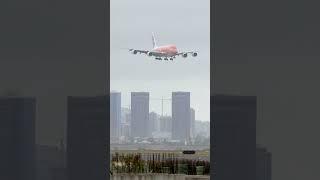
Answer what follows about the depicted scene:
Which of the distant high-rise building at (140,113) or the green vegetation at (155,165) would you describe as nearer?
the distant high-rise building at (140,113)

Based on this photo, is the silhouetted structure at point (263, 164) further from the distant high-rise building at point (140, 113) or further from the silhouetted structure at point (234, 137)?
the distant high-rise building at point (140, 113)

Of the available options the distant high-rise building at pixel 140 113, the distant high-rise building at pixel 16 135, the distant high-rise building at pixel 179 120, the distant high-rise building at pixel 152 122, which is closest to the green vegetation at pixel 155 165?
the distant high-rise building at pixel 179 120

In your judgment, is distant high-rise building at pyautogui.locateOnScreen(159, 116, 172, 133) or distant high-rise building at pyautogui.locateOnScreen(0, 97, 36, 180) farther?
distant high-rise building at pyautogui.locateOnScreen(159, 116, 172, 133)

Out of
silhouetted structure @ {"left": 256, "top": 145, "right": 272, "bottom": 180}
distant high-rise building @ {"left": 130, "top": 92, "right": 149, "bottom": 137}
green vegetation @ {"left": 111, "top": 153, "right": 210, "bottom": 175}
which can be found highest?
distant high-rise building @ {"left": 130, "top": 92, "right": 149, "bottom": 137}

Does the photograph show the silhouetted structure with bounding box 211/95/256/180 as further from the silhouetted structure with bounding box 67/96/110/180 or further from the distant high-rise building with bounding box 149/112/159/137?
the distant high-rise building with bounding box 149/112/159/137

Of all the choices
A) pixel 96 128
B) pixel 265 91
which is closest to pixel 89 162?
pixel 96 128

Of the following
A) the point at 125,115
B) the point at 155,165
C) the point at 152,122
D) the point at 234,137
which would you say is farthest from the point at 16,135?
the point at 155,165

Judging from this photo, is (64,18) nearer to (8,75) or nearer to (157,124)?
(8,75)

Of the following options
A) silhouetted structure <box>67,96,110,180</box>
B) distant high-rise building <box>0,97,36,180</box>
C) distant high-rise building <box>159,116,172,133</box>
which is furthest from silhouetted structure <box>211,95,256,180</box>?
distant high-rise building <box>159,116,172,133</box>
